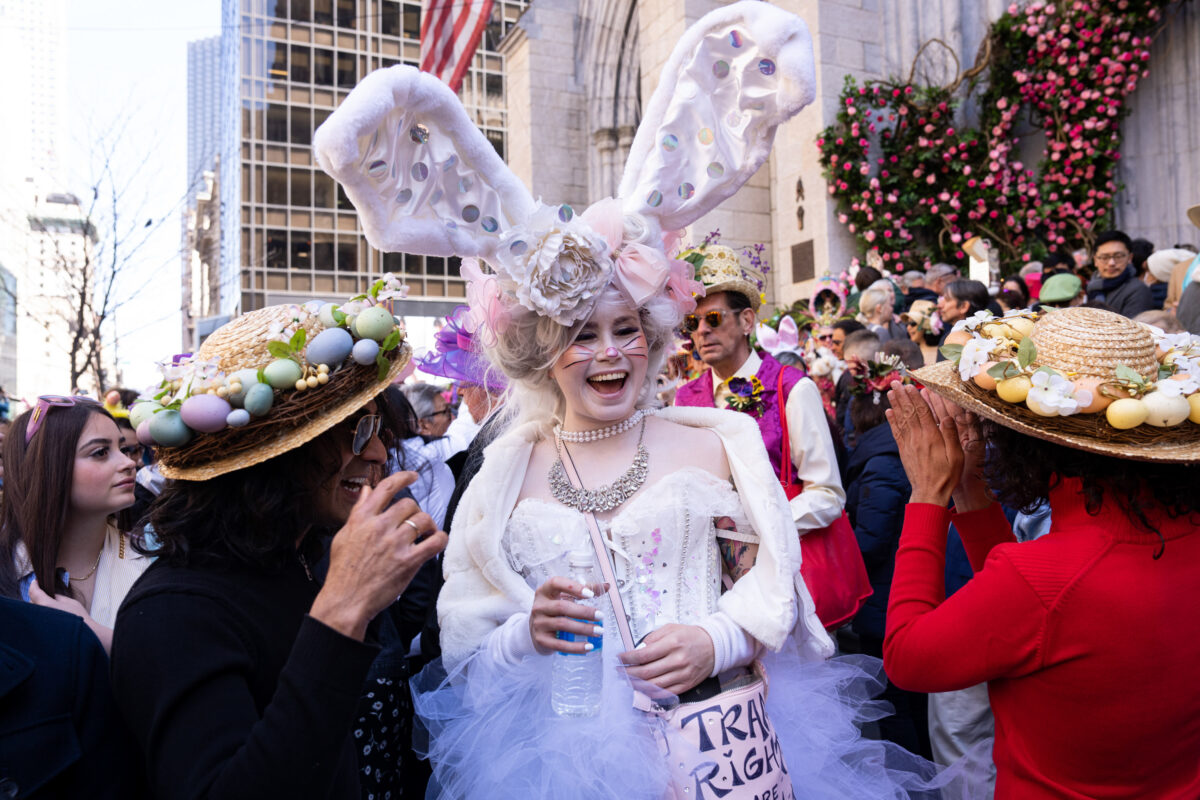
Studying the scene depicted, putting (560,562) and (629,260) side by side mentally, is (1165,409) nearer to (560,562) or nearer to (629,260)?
(629,260)

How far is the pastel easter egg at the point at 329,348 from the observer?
1571 mm

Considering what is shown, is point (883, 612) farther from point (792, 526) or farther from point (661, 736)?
point (661, 736)

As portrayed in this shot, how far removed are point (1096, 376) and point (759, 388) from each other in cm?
194

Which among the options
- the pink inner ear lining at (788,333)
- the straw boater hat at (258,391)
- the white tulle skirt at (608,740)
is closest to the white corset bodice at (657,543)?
the white tulle skirt at (608,740)

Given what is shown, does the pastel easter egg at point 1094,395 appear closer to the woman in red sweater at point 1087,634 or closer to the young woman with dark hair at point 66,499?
the woman in red sweater at point 1087,634

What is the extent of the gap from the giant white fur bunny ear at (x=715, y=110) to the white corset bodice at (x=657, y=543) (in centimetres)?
81

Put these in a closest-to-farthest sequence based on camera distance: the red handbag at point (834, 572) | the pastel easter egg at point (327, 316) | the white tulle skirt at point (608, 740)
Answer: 1. the pastel easter egg at point (327, 316)
2. the white tulle skirt at point (608, 740)
3. the red handbag at point (834, 572)

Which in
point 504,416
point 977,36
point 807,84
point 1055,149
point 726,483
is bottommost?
point 726,483

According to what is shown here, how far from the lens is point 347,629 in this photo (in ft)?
4.30

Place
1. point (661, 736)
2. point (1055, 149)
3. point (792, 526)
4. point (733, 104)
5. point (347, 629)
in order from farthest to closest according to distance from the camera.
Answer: point (1055, 149) → point (733, 104) → point (792, 526) → point (661, 736) → point (347, 629)

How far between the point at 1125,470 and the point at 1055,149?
27.5 feet

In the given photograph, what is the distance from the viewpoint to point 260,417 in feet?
4.99

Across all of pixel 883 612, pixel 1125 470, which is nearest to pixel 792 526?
pixel 1125 470

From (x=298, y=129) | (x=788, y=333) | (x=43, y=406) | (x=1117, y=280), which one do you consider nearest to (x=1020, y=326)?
(x=43, y=406)
